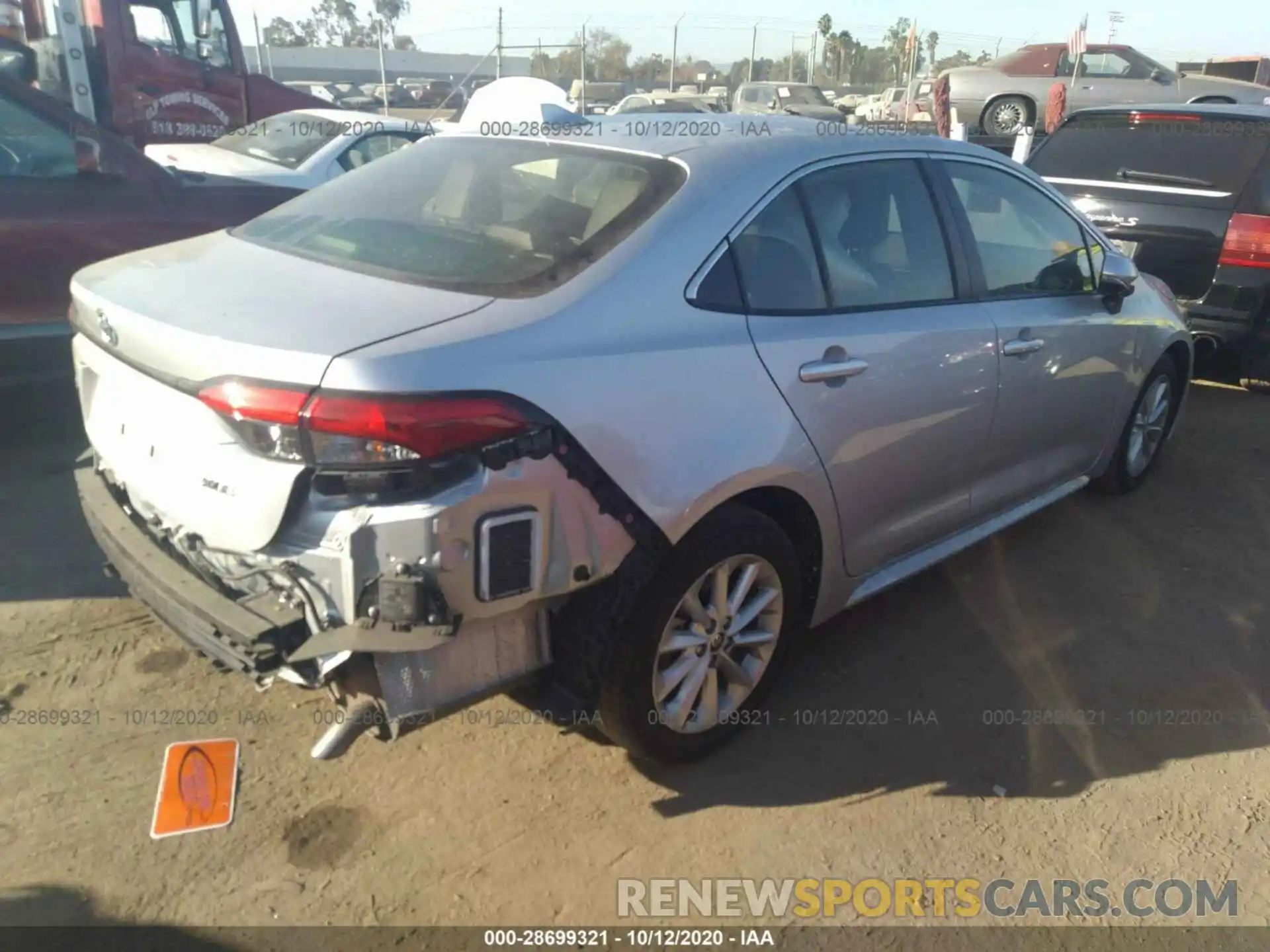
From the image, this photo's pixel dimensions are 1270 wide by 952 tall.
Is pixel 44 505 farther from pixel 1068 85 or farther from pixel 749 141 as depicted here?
pixel 1068 85

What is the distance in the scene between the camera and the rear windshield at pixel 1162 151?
6.02 metres

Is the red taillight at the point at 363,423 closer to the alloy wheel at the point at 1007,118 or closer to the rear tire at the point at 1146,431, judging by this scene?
the rear tire at the point at 1146,431

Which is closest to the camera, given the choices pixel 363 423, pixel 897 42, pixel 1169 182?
pixel 363 423

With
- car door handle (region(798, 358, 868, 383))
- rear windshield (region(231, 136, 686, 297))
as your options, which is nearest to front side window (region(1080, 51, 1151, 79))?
car door handle (region(798, 358, 868, 383))

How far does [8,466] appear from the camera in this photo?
183 inches

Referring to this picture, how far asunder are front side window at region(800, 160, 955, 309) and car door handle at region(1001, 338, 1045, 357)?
287mm

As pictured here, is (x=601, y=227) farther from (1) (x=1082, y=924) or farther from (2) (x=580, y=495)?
(1) (x=1082, y=924)

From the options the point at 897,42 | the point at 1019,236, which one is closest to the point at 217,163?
the point at 1019,236

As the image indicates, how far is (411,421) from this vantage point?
202 centimetres

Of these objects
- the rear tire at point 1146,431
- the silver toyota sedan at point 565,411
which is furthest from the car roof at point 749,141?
the rear tire at point 1146,431

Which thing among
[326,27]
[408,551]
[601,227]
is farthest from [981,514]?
[326,27]

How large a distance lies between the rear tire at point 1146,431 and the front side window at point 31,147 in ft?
16.5

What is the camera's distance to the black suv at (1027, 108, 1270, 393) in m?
5.80

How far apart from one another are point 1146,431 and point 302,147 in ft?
20.3
